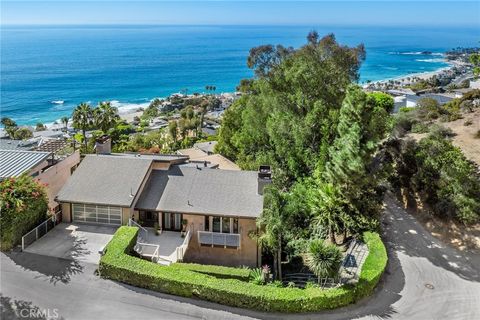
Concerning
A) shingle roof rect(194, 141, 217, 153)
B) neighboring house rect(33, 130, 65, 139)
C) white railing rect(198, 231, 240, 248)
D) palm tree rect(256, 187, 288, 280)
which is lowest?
neighboring house rect(33, 130, 65, 139)

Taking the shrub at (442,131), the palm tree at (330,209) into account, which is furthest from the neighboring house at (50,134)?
the shrub at (442,131)

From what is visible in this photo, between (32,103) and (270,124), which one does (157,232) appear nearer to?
(270,124)

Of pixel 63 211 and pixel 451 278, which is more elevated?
pixel 63 211

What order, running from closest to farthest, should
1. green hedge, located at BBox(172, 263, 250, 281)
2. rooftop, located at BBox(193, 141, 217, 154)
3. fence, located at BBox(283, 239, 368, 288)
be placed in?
green hedge, located at BBox(172, 263, 250, 281), fence, located at BBox(283, 239, 368, 288), rooftop, located at BBox(193, 141, 217, 154)

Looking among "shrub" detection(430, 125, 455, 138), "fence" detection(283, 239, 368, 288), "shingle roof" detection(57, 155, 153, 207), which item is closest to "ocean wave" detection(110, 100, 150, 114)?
"shingle roof" detection(57, 155, 153, 207)

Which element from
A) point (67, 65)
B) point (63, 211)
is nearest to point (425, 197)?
point (63, 211)

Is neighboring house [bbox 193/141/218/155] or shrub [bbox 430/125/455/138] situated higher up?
shrub [bbox 430/125/455/138]

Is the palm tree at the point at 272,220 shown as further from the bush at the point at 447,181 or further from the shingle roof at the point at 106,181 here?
the bush at the point at 447,181

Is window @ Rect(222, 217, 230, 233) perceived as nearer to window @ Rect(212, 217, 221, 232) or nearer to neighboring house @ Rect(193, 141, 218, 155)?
window @ Rect(212, 217, 221, 232)
